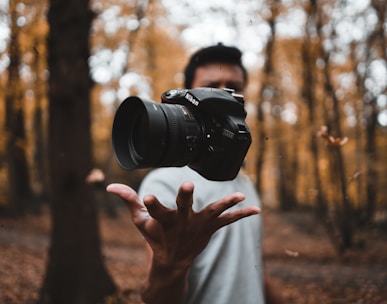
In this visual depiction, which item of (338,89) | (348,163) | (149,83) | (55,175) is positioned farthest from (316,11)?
(149,83)

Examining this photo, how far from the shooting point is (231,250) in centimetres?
153

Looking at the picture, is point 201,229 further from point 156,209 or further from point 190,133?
point 190,133

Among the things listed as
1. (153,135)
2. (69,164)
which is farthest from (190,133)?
(69,164)

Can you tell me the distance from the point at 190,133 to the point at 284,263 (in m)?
6.74

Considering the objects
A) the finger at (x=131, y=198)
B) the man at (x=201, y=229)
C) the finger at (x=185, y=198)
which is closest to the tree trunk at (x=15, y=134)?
the man at (x=201, y=229)

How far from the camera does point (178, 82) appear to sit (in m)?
13.0

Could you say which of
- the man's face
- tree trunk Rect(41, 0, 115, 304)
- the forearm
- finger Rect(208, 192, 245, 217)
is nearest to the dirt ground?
tree trunk Rect(41, 0, 115, 304)

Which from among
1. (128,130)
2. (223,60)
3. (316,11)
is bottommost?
(128,130)

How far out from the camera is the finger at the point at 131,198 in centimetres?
88

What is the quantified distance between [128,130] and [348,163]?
22.3 feet

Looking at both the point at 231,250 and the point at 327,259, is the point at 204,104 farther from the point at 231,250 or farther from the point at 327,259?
the point at 327,259

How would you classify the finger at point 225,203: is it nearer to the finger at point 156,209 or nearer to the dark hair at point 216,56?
the finger at point 156,209

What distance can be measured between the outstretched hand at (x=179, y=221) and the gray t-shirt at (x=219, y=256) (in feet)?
1.36

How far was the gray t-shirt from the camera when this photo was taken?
1439 millimetres
